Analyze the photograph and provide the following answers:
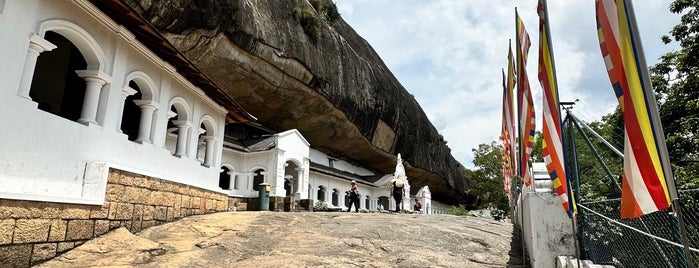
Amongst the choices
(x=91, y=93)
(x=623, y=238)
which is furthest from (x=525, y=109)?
(x=91, y=93)

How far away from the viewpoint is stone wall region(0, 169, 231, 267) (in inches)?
193

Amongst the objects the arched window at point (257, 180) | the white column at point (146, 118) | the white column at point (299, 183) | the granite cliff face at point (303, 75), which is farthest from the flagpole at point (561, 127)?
the arched window at point (257, 180)

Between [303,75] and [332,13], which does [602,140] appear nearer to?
[303,75]

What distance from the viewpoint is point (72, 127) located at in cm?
615

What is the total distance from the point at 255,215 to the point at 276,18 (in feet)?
29.9

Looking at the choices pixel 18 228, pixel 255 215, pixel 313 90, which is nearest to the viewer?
pixel 18 228

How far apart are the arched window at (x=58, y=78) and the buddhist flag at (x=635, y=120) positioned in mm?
9365

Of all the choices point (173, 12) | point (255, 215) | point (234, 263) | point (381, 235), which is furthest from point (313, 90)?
point (234, 263)

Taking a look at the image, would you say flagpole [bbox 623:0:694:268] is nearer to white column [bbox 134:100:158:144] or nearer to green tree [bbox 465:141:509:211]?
white column [bbox 134:100:158:144]

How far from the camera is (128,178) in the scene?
704 cm

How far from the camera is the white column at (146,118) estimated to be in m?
8.12

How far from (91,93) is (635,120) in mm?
7230

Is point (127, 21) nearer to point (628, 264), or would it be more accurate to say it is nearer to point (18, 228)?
point (18, 228)

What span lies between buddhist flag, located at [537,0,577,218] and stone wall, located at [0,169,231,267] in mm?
6070
